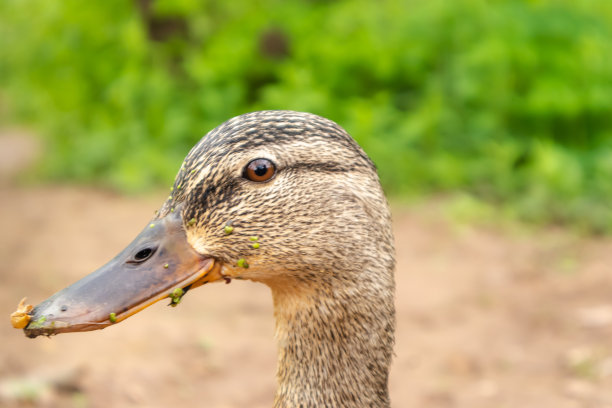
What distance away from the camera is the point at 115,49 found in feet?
24.8

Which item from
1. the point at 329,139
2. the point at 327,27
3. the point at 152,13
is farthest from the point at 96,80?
the point at 329,139

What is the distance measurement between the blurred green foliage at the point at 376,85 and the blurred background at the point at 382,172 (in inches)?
0.8

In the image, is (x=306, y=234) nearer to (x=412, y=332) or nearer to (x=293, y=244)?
(x=293, y=244)

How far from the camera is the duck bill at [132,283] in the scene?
1.88 metres

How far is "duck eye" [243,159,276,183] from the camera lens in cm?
207

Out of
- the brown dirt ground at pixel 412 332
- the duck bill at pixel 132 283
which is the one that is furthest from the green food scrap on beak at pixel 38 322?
the brown dirt ground at pixel 412 332

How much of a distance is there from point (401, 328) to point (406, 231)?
1.32 metres

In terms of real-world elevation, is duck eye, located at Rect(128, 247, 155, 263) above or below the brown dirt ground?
below

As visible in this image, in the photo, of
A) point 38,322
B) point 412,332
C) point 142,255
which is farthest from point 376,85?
point 38,322

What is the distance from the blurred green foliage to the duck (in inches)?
150

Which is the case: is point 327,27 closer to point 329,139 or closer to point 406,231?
point 406,231

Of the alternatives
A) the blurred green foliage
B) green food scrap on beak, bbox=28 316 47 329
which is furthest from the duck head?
the blurred green foliage

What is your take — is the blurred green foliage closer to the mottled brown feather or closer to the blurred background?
the blurred background

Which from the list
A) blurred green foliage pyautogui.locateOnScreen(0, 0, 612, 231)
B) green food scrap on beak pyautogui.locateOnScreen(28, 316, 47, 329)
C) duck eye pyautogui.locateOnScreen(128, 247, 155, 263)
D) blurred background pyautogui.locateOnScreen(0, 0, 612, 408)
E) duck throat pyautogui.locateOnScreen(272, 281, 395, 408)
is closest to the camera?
green food scrap on beak pyautogui.locateOnScreen(28, 316, 47, 329)
